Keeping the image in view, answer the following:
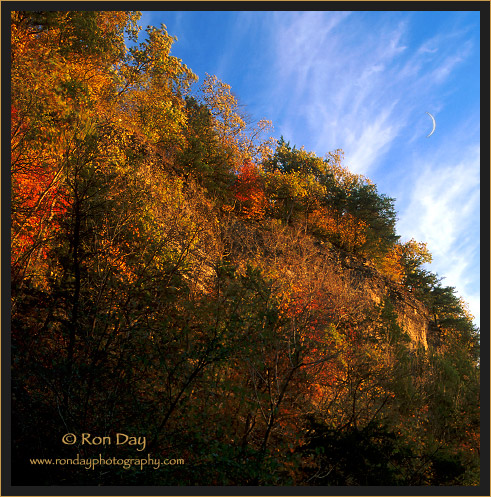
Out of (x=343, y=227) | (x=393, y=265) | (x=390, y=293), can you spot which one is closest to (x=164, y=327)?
(x=390, y=293)

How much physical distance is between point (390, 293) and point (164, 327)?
74.4 ft

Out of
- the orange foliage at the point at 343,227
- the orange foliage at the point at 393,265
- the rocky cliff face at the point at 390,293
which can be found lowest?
the rocky cliff face at the point at 390,293

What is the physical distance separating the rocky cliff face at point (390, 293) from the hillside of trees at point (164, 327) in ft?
8.98

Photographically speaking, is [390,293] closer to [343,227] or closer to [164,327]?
[343,227]

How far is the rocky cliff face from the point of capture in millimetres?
21734

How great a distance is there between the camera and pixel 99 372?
4.39 metres

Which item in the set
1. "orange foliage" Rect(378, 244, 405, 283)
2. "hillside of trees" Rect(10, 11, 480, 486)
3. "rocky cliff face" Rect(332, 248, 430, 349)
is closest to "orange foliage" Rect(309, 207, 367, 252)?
"rocky cliff face" Rect(332, 248, 430, 349)

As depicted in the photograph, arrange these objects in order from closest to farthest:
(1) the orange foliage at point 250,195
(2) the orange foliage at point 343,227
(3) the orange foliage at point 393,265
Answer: (1) the orange foliage at point 250,195
(2) the orange foliage at point 343,227
(3) the orange foliage at point 393,265

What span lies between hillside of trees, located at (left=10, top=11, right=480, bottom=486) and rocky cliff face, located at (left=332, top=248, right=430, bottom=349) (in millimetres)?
2737

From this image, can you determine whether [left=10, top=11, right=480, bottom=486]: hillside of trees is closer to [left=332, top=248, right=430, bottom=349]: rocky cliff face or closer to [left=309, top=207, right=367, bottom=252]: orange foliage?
[left=332, top=248, right=430, bottom=349]: rocky cliff face

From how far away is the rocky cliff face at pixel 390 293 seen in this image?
21.7m

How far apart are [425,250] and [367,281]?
1662 centimetres

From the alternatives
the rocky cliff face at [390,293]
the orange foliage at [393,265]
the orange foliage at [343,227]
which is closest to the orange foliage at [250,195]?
the orange foliage at [343,227]

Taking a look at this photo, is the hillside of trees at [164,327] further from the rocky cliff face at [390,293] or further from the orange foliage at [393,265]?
the orange foliage at [393,265]
